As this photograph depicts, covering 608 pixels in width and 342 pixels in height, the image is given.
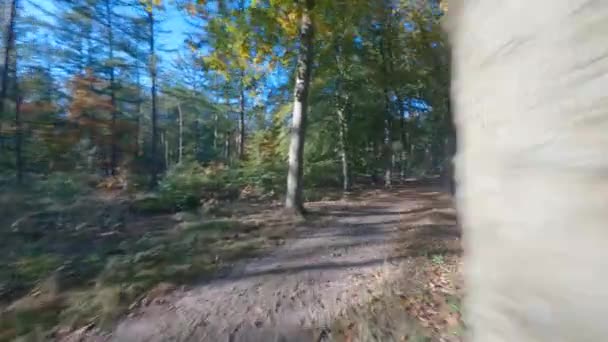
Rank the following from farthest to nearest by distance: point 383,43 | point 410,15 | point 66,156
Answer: point 66,156 → point 383,43 → point 410,15

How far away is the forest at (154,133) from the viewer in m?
6.43

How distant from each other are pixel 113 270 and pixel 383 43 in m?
15.6

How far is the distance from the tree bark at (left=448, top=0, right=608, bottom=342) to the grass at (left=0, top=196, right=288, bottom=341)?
467 cm

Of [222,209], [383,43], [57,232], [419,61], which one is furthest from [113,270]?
[383,43]

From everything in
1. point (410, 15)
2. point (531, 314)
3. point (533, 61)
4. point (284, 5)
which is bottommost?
point (531, 314)

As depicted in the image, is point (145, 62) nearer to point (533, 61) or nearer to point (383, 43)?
point (383, 43)

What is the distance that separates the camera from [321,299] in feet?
15.8

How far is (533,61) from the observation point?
0.67 meters

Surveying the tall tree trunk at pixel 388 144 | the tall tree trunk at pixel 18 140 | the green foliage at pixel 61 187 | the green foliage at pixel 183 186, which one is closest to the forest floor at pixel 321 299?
the green foliage at pixel 183 186

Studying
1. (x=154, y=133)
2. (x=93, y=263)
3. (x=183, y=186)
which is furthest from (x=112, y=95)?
(x=93, y=263)

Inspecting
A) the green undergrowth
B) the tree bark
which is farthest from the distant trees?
the tree bark

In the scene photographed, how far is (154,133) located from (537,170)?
67.9ft

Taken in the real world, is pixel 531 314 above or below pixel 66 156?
below

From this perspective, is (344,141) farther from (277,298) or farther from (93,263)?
(277,298)
